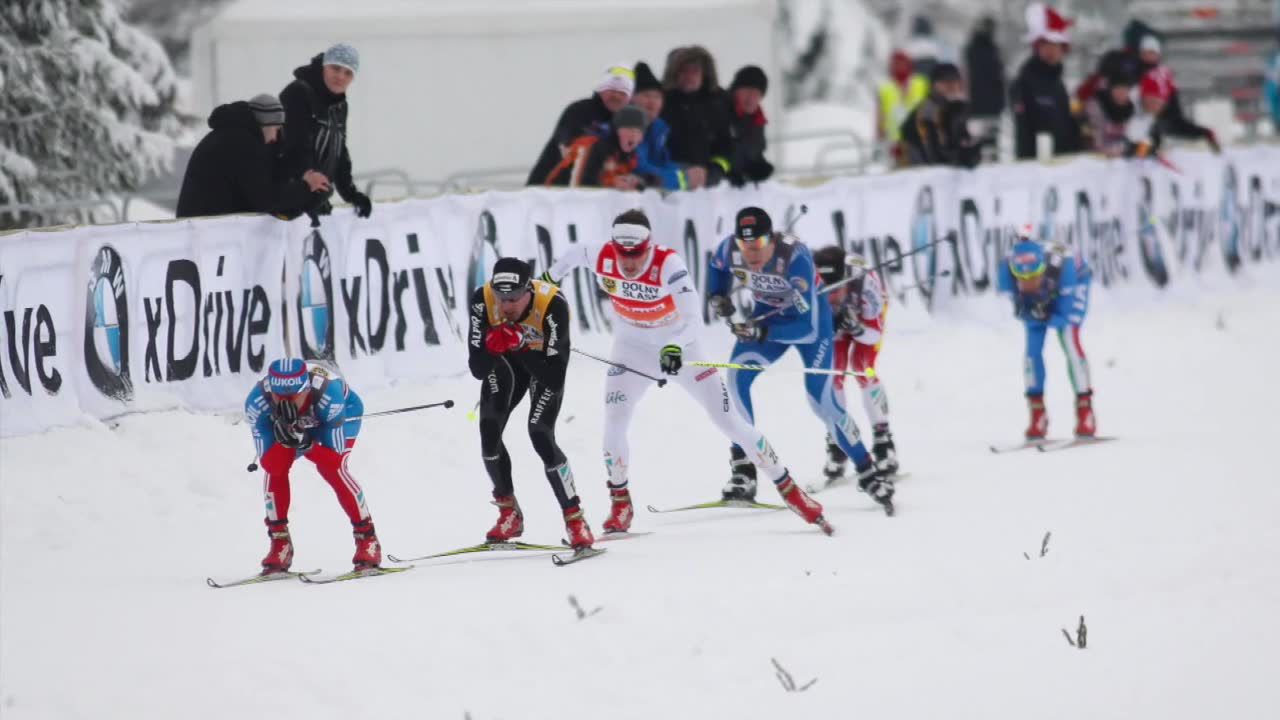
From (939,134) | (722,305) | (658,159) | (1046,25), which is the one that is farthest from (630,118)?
(1046,25)

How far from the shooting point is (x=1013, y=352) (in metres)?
18.0

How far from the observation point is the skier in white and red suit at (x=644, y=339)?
11.0 m

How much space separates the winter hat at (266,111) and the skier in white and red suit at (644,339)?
101 inches

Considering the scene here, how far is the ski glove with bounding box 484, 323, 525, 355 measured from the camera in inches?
408

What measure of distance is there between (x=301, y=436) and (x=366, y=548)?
0.69 m

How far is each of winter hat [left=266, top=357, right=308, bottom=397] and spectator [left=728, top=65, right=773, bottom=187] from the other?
694cm

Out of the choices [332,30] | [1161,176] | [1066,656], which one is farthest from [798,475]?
[1161,176]

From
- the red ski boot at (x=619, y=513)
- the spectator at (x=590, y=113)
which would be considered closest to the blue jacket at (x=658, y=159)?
the spectator at (x=590, y=113)

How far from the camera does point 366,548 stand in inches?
395

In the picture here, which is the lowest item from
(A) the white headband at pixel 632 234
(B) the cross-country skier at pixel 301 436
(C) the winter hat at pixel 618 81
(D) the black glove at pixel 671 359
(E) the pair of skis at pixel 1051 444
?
(E) the pair of skis at pixel 1051 444

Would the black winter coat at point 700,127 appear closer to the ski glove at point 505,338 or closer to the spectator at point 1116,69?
the ski glove at point 505,338

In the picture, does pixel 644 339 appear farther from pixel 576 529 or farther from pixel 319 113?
pixel 319 113

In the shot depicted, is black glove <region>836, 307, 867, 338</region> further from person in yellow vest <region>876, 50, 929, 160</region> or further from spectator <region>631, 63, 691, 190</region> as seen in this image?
person in yellow vest <region>876, 50, 929, 160</region>

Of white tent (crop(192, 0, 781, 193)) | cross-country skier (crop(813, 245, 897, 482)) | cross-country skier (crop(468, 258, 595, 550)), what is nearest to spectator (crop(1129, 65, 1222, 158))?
white tent (crop(192, 0, 781, 193))
